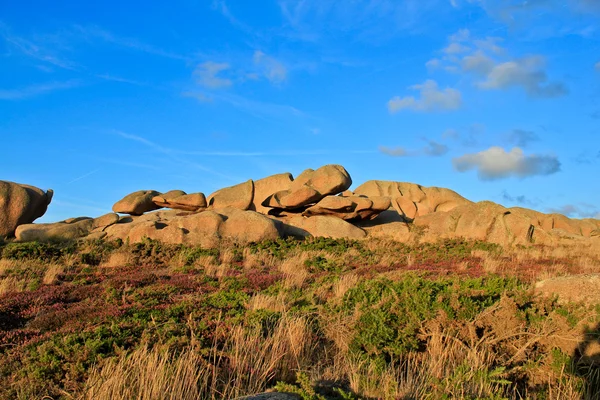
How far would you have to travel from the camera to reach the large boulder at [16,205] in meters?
27.8

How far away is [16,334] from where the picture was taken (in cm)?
852

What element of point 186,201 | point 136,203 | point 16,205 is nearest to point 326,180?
point 186,201

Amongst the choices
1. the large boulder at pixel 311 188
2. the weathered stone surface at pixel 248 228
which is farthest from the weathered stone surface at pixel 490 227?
the weathered stone surface at pixel 248 228

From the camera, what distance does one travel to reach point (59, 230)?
26859 mm

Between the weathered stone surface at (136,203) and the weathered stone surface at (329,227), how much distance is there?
1025cm

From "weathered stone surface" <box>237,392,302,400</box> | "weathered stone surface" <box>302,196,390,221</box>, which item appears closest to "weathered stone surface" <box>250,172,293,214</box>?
"weathered stone surface" <box>302,196,390,221</box>

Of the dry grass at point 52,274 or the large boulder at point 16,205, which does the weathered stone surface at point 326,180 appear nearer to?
the large boulder at point 16,205

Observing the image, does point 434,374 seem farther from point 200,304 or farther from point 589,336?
point 200,304

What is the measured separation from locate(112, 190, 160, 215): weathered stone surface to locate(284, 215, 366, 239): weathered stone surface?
33.6 ft

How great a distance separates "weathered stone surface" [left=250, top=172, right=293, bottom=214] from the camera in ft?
115

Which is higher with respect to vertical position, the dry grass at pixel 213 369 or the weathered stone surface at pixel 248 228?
the weathered stone surface at pixel 248 228

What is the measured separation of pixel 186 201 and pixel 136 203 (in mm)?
3397

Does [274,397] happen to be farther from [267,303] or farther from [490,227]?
[490,227]

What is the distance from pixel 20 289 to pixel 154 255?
26.9ft
